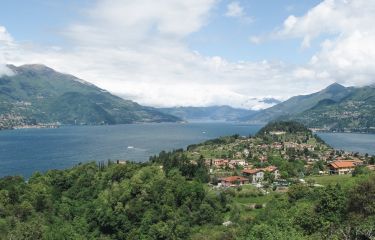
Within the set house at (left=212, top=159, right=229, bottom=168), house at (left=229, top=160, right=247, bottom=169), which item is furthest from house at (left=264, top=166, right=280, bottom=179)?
house at (left=212, top=159, right=229, bottom=168)

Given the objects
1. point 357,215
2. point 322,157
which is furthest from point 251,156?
point 357,215

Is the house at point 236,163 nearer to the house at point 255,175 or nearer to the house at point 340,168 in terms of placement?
the house at point 255,175

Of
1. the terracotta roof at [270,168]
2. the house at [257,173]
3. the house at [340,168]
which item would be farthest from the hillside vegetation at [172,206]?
the house at [340,168]

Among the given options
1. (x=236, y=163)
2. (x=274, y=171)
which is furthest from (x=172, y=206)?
(x=236, y=163)

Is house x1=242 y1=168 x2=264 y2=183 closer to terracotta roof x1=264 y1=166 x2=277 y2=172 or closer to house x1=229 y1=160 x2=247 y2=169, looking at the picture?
terracotta roof x1=264 y1=166 x2=277 y2=172

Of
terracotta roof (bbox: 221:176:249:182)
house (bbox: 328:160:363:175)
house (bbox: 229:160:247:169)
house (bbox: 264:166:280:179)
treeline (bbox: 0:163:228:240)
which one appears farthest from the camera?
house (bbox: 229:160:247:169)
